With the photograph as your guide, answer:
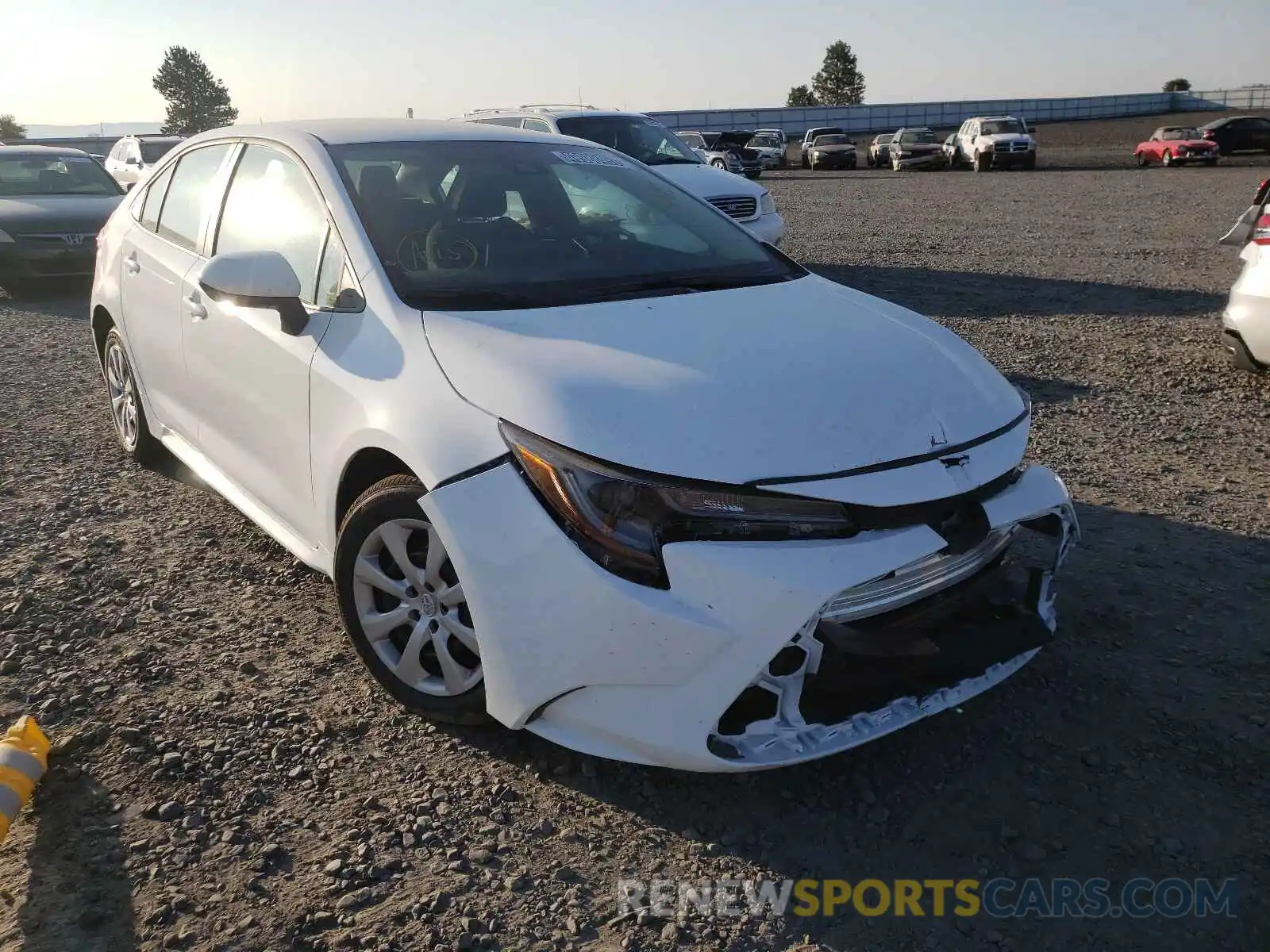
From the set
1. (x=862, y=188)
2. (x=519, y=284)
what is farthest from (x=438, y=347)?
(x=862, y=188)

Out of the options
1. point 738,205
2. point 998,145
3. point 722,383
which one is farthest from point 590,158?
point 998,145

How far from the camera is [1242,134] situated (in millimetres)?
32094

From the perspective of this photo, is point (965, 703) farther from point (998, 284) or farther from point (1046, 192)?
point (1046, 192)

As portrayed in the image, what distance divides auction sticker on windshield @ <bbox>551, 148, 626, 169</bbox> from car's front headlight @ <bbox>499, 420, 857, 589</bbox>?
2000 millimetres

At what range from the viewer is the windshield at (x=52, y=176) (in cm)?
1128

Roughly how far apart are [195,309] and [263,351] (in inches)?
26.8

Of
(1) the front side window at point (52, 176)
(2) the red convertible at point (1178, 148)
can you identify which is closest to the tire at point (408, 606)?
(1) the front side window at point (52, 176)

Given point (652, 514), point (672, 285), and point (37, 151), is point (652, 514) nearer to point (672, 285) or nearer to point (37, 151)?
point (672, 285)

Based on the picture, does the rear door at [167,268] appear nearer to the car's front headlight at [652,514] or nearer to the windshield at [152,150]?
the car's front headlight at [652,514]

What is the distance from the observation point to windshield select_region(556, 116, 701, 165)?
11.2 m

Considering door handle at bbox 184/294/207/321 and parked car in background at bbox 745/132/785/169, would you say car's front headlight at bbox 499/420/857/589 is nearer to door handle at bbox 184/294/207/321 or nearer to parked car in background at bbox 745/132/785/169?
door handle at bbox 184/294/207/321

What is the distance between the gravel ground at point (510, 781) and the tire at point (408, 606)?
153mm

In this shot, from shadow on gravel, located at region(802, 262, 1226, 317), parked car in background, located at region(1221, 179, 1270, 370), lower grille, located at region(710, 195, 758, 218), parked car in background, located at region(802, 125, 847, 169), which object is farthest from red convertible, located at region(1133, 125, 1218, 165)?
parked car in background, located at region(1221, 179, 1270, 370)

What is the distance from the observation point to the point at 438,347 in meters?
2.79
